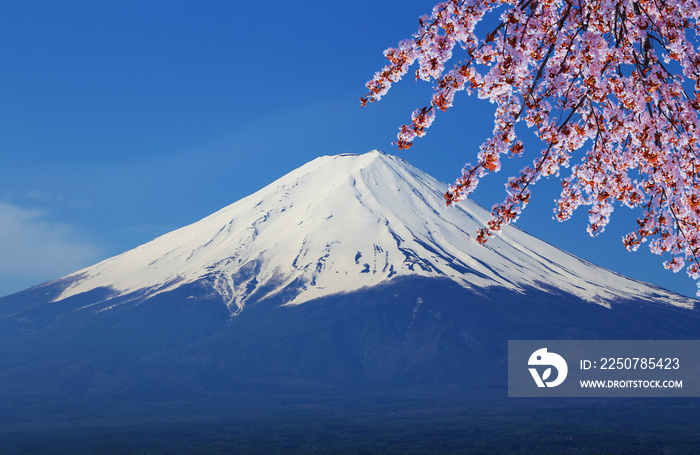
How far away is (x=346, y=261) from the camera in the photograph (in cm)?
17038

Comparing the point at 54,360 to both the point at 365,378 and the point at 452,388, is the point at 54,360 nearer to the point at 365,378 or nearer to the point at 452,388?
the point at 365,378

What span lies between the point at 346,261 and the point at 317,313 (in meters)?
24.3

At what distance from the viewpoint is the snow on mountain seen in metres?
162

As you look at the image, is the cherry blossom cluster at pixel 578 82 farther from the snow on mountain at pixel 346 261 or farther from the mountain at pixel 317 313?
the snow on mountain at pixel 346 261

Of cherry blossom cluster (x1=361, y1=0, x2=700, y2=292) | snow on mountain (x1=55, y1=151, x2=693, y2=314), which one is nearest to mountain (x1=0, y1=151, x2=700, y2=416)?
snow on mountain (x1=55, y1=151, x2=693, y2=314)

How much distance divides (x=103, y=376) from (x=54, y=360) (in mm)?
12948

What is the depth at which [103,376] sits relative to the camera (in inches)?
5069

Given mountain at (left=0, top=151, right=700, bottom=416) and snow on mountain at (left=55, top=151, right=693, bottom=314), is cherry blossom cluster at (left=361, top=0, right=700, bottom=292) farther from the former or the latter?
snow on mountain at (left=55, top=151, right=693, bottom=314)

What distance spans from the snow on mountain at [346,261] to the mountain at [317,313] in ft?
1.88

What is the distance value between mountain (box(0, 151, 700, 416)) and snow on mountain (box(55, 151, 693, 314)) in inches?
22.5

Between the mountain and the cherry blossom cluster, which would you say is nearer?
the cherry blossom cluster

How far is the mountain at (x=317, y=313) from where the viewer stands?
12925cm

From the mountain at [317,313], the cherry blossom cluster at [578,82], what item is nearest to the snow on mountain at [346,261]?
the mountain at [317,313]

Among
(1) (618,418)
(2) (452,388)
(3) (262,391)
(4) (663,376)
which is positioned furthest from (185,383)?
(4) (663,376)
